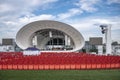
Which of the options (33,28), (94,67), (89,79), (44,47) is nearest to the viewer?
(89,79)

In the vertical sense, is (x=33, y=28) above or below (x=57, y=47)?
above

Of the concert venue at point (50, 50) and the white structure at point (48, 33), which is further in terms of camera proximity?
the white structure at point (48, 33)

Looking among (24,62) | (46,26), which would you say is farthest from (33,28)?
(24,62)

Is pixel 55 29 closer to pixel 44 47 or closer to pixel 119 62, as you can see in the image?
pixel 44 47

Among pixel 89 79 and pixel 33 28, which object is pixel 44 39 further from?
pixel 89 79

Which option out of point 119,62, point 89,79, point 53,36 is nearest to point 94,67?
point 119,62

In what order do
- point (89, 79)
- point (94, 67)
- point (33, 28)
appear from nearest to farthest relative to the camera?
point (89, 79), point (94, 67), point (33, 28)

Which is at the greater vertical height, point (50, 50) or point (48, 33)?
point (48, 33)

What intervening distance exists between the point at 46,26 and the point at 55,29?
3069mm

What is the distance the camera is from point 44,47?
8806 cm

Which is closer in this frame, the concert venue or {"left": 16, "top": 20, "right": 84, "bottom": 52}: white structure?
the concert venue

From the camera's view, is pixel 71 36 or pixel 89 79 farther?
pixel 71 36

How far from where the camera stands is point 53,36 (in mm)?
82688

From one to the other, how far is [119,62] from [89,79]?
12100 millimetres
